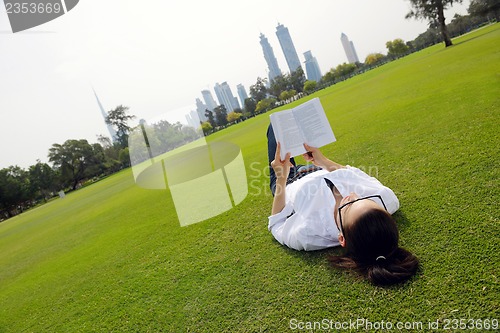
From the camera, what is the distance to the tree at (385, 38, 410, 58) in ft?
276

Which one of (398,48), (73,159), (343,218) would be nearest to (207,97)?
(343,218)

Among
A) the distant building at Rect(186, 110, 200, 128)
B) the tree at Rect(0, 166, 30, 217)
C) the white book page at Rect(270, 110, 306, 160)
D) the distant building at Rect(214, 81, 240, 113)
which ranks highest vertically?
the distant building at Rect(214, 81, 240, 113)

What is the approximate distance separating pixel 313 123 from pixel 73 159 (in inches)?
2859

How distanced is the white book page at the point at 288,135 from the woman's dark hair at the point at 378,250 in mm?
1362

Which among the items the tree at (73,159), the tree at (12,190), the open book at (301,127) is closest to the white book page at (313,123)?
the open book at (301,127)

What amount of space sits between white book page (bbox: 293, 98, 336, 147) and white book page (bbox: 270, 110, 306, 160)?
0.06m

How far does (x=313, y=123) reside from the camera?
11.2ft

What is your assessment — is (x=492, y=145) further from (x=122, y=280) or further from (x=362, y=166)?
(x=122, y=280)

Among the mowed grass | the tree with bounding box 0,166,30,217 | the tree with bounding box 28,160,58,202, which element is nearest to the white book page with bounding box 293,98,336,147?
the mowed grass

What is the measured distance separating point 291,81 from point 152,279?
10456 centimetres

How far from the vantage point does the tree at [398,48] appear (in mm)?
84062

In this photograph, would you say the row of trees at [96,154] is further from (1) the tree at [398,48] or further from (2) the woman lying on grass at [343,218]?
(2) the woman lying on grass at [343,218]

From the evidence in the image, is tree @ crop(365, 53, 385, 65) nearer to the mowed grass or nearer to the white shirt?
the mowed grass

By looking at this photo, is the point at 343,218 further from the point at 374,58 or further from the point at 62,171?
the point at 374,58
